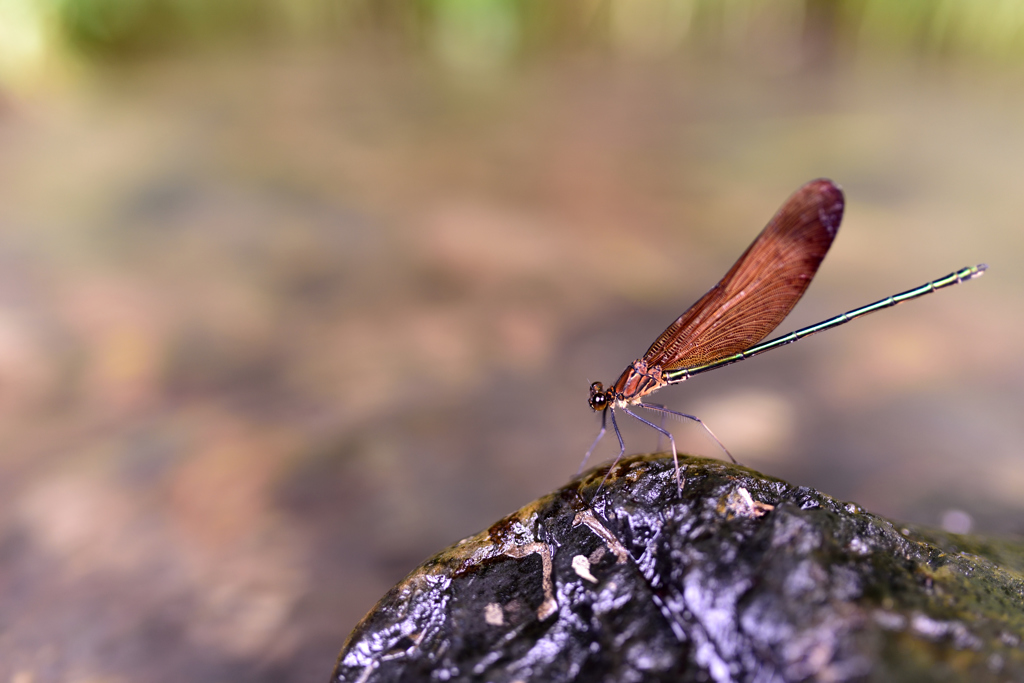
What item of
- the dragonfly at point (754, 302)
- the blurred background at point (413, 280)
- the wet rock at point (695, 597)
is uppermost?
the blurred background at point (413, 280)

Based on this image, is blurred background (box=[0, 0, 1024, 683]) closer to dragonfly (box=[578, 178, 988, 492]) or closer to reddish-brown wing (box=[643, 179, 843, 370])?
dragonfly (box=[578, 178, 988, 492])

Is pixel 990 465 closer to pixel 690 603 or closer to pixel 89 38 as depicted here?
pixel 690 603

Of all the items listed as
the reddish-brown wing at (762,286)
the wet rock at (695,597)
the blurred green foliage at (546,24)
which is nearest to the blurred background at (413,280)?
the blurred green foliage at (546,24)

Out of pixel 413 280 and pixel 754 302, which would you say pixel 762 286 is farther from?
pixel 413 280

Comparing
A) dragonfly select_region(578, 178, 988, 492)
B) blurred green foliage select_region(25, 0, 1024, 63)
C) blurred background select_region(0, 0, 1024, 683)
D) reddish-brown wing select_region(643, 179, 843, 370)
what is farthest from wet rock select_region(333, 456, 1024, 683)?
blurred green foliage select_region(25, 0, 1024, 63)

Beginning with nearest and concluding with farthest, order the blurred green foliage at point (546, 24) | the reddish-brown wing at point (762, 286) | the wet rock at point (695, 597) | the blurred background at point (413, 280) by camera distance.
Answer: the wet rock at point (695, 597), the reddish-brown wing at point (762, 286), the blurred background at point (413, 280), the blurred green foliage at point (546, 24)

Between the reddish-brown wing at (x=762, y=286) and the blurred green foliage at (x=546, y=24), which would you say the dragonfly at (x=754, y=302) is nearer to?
the reddish-brown wing at (x=762, y=286)

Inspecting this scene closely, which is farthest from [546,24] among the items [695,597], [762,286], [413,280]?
[695,597]
